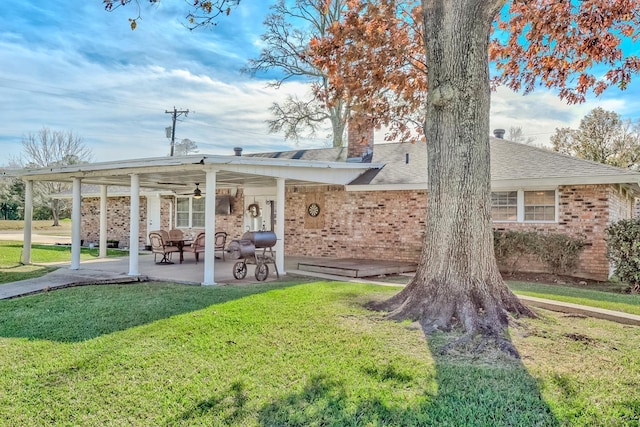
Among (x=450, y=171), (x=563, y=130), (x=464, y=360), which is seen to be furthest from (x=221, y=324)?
(x=563, y=130)

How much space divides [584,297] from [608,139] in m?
22.4

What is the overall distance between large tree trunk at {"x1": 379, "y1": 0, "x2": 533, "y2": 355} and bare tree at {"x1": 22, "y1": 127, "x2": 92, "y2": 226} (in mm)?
36643

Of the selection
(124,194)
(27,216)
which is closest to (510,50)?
(27,216)

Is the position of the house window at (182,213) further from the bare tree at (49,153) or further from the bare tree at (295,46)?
the bare tree at (49,153)

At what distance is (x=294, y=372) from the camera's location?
14.3 ft

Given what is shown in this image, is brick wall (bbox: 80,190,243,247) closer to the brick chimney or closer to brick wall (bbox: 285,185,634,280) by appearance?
brick wall (bbox: 285,185,634,280)

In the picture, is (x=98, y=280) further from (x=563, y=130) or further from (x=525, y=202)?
(x=563, y=130)

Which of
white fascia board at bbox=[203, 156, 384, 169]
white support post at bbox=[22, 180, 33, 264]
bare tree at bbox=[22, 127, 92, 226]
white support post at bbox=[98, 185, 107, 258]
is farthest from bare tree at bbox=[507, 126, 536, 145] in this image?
bare tree at bbox=[22, 127, 92, 226]

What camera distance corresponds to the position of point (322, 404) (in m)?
3.70

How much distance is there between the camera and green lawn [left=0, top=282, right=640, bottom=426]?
11.7ft

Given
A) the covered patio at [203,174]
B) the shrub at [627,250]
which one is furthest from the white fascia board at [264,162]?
the shrub at [627,250]

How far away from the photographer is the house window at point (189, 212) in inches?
741

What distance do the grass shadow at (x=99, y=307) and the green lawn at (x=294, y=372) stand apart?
0.17 ft

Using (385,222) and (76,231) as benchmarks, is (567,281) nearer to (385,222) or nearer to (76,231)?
(385,222)
